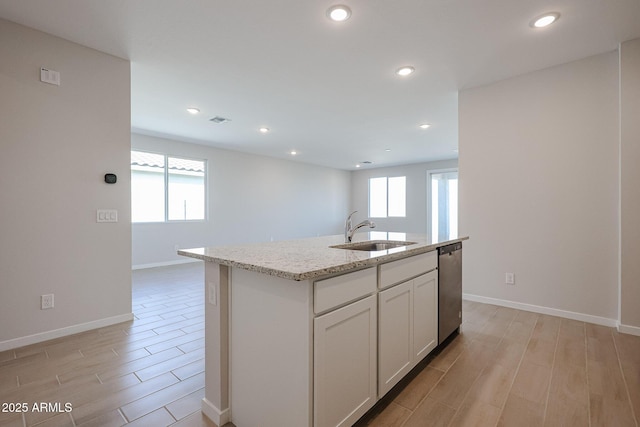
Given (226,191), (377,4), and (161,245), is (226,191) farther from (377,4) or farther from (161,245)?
(377,4)

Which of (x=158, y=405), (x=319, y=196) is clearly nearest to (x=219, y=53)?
(x=158, y=405)

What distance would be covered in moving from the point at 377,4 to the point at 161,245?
5.59 meters

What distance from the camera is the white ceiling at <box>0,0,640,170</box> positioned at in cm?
212

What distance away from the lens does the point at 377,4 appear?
207 cm

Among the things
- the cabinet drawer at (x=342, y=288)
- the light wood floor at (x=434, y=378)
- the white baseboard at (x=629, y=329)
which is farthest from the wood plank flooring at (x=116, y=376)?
the white baseboard at (x=629, y=329)

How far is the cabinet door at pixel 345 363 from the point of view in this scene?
1225mm

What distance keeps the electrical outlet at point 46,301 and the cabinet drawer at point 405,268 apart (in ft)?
9.12

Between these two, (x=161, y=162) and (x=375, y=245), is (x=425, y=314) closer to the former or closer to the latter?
(x=375, y=245)

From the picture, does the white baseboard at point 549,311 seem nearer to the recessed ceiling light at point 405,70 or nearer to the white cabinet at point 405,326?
the white cabinet at point 405,326

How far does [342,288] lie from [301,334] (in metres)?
0.27

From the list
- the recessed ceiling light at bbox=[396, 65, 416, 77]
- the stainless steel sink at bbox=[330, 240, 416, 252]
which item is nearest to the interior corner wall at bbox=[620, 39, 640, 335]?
the recessed ceiling light at bbox=[396, 65, 416, 77]

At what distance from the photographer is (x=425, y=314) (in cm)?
205

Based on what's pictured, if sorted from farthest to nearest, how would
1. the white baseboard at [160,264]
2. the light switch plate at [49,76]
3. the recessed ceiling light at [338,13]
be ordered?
the white baseboard at [160,264] < the light switch plate at [49,76] < the recessed ceiling light at [338,13]

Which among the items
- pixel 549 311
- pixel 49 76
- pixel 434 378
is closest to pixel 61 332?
pixel 49 76
